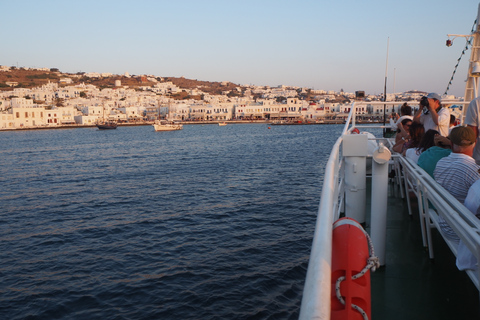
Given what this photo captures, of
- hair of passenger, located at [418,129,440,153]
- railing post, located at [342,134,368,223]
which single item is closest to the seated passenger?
railing post, located at [342,134,368,223]

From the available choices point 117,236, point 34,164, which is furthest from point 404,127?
point 34,164

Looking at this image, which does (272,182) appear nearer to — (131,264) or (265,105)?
(131,264)

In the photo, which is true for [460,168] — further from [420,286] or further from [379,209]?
[420,286]

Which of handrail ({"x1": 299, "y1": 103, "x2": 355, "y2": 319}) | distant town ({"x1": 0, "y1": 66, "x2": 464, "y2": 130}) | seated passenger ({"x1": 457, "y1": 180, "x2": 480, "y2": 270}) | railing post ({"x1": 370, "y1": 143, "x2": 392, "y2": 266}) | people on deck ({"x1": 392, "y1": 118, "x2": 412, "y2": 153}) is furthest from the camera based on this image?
distant town ({"x1": 0, "y1": 66, "x2": 464, "y2": 130})

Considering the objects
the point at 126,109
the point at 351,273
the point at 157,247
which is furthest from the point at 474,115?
the point at 126,109

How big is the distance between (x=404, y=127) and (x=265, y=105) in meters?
108

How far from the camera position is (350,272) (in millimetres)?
1509

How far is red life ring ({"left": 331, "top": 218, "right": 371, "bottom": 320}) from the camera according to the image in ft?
4.68

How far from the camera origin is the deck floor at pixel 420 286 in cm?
234

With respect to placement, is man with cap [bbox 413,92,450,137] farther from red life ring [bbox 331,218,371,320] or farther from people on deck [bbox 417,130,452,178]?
red life ring [bbox 331,218,371,320]

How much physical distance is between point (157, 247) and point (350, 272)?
8223mm

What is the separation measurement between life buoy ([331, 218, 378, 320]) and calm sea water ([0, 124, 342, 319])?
4.94 metres

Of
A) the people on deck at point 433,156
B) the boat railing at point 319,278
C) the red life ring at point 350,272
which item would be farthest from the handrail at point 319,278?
the people on deck at point 433,156

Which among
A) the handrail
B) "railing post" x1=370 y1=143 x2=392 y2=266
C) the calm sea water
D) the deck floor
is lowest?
the calm sea water
